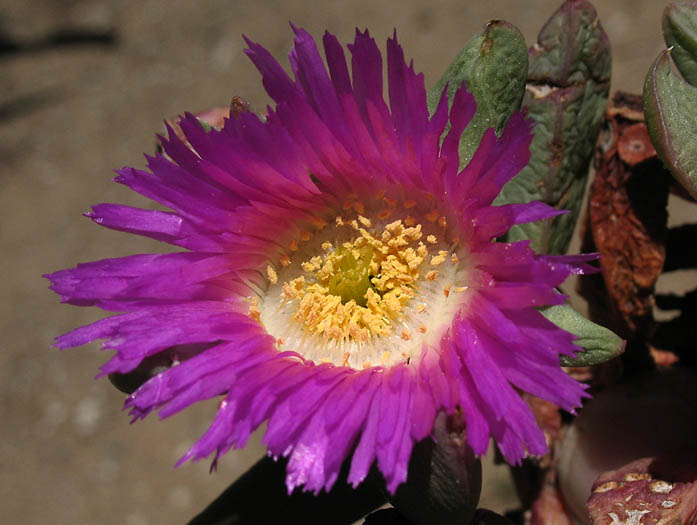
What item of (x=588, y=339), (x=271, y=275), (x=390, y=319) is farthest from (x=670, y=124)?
(x=271, y=275)

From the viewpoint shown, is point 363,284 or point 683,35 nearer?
point 683,35

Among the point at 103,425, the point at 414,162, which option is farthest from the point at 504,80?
the point at 103,425

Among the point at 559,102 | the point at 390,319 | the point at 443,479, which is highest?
the point at 559,102

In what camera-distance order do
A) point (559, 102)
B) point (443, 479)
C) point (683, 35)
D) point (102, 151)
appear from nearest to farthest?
1. point (443, 479)
2. point (683, 35)
3. point (559, 102)
4. point (102, 151)

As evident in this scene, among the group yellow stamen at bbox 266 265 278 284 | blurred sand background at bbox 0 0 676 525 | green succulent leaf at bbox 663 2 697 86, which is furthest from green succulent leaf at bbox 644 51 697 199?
blurred sand background at bbox 0 0 676 525

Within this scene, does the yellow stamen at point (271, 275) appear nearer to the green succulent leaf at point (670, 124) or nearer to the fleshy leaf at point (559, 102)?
the fleshy leaf at point (559, 102)

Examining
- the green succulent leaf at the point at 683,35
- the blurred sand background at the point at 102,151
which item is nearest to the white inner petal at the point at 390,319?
the green succulent leaf at the point at 683,35

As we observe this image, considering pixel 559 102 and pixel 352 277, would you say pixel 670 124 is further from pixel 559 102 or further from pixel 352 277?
pixel 352 277
